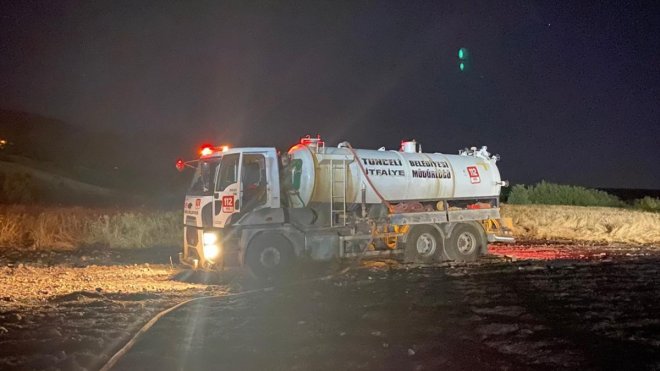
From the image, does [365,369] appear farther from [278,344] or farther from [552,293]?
[552,293]

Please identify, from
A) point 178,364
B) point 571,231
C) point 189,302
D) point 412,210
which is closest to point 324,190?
point 412,210

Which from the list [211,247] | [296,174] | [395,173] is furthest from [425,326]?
[395,173]

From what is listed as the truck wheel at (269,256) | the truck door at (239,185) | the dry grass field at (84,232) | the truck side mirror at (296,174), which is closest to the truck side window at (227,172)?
the truck door at (239,185)

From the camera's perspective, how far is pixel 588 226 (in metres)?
27.4

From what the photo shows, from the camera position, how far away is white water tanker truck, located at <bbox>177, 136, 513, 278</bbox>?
45.0ft

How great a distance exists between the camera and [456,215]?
55.5 ft

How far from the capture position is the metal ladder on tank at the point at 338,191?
15.0 meters

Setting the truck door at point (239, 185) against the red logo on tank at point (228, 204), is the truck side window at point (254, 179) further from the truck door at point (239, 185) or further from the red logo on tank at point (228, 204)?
the red logo on tank at point (228, 204)

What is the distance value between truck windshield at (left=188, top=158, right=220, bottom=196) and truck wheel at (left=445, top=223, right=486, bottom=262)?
667 cm

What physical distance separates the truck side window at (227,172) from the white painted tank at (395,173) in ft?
5.22

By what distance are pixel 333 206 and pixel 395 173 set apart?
6.89 feet

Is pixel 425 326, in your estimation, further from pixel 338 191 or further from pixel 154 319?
pixel 338 191

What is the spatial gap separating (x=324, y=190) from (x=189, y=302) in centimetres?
529

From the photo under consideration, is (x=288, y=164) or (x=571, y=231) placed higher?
(x=288, y=164)
